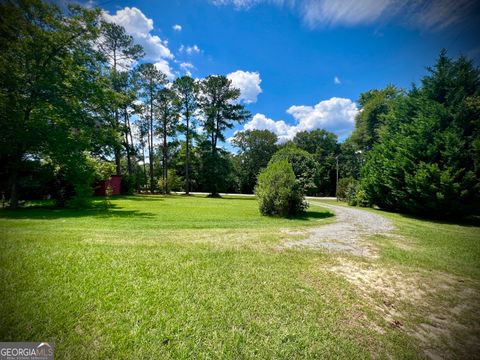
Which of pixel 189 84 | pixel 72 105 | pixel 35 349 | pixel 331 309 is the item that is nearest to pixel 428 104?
pixel 331 309

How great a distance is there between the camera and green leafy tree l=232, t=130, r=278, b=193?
53250 millimetres

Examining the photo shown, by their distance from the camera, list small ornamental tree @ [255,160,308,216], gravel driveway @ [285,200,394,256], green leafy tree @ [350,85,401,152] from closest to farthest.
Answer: gravel driveway @ [285,200,394,256], small ornamental tree @ [255,160,308,216], green leafy tree @ [350,85,401,152]

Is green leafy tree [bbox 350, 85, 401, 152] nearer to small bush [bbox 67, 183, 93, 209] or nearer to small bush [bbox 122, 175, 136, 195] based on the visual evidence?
small bush [bbox 67, 183, 93, 209]

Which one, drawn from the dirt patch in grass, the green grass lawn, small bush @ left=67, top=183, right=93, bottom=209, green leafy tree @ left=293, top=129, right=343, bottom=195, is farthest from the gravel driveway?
green leafy tree @ left=293, top=129, right=343, bottom=195

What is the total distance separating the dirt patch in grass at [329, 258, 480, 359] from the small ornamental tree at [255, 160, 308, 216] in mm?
7208

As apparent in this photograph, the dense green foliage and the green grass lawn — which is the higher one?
the dense green foliage

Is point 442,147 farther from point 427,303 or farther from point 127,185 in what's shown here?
point 127,185

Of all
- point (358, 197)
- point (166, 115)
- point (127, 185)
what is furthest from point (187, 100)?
point (358, 197)

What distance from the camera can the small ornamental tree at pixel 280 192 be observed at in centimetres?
1208

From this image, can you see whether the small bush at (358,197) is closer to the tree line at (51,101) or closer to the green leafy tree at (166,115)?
the tree line at (51,101)

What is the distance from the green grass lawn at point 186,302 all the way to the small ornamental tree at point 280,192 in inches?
262

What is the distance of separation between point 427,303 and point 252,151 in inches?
2082

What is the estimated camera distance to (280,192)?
12.0 metres

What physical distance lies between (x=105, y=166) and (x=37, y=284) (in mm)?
17661
